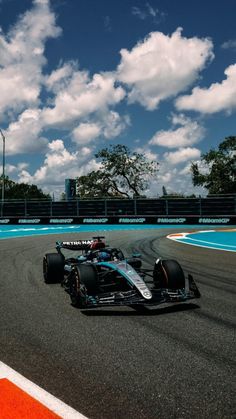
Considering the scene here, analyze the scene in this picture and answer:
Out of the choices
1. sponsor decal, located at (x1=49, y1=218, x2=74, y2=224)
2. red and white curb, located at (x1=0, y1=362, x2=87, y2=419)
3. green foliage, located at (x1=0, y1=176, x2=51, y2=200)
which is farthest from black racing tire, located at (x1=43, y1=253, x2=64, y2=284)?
green foliage, located at (x1=0, y1=176, x2=51, y2=200)

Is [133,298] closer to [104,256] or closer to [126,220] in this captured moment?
[104,256]

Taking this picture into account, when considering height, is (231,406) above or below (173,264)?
below

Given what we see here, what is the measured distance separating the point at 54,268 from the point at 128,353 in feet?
13.7

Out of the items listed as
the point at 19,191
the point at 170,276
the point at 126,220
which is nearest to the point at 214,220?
the point at 126,220

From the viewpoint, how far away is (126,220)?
120ft

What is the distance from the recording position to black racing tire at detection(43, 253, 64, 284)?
8.20 metres

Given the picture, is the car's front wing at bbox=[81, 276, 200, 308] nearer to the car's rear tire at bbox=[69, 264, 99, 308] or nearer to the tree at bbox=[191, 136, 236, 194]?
the car's rear tire at bbox=[69, 264, 99, 308]

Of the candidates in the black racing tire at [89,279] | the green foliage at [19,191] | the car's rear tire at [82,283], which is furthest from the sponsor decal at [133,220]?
the green foliage at [19,191]

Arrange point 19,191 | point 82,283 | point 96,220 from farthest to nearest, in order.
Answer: point 19,191 → point 96,220 → point 82,283

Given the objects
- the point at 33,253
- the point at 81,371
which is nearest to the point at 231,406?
the point at 81,371

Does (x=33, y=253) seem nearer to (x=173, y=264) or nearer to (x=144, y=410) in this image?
(x=173, y=264)

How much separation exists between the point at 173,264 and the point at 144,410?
12.6ft

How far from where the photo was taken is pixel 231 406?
10.2 feet

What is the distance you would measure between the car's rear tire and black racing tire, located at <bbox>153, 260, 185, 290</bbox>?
1135mm
